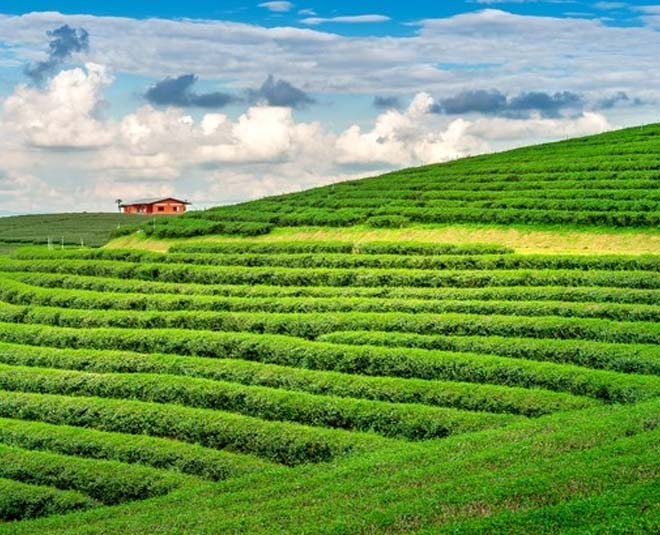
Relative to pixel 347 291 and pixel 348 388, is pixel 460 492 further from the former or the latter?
pixel 347 291

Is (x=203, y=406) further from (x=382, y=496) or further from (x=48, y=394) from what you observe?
(x=382, y=496)

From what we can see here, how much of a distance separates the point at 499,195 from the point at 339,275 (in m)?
13.7

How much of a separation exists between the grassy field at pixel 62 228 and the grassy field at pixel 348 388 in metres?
41.1

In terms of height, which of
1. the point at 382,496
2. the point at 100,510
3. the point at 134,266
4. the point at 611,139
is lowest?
the point at 100,510

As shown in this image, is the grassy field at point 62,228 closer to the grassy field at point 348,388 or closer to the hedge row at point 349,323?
the hedge row at point 349,323

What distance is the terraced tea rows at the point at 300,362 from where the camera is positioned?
25.2m

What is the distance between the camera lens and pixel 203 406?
29.0 metres

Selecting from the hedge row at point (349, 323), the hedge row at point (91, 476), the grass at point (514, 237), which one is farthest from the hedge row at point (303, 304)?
the hedge row at point (91, 476)

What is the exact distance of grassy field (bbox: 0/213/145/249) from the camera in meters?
87.6

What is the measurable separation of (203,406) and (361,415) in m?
5.69

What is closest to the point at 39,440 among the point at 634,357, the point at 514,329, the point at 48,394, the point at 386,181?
the point at 48,394

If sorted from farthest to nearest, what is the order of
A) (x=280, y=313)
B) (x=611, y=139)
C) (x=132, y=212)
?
(x=132, y=212) < (x=611, y=139) < (x=280, y=313)

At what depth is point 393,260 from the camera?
134 feet

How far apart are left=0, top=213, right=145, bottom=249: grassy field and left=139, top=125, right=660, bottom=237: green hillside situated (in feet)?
87.6
